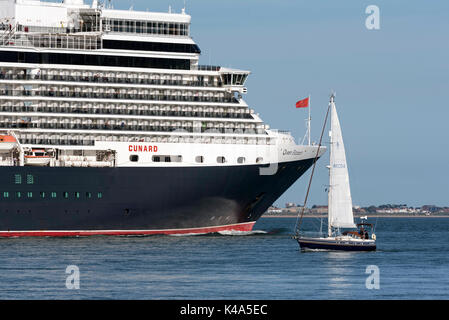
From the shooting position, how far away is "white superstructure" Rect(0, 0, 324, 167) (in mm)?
66250

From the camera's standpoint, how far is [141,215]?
217 ft

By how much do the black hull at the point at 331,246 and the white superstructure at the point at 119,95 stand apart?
13571 millimetres

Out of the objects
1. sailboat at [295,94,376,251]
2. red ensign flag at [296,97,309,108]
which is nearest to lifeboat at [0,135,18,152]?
red ensign flag at [296,97,309,108]

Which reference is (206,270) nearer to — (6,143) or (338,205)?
(338,205)

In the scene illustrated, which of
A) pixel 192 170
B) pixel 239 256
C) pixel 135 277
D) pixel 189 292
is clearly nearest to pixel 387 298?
pixel 189 292

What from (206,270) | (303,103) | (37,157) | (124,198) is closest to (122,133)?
(124,198)

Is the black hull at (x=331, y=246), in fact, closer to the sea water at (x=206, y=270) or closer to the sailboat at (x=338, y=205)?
the sailboat at (x=338, y=205)

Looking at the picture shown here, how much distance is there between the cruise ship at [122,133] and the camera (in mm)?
64750

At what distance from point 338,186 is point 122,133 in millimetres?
18645

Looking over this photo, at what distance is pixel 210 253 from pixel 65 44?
21933mm

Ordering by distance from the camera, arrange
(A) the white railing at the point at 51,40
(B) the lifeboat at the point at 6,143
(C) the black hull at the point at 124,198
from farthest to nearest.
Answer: (A) the white railing at the point at 51,40 → (B) the lifeboat at the point at 6,143 → (C) the black hull at the point at 124,198

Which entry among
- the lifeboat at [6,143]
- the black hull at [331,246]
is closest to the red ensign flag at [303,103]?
the black hull at [331,246]

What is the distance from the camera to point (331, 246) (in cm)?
5431

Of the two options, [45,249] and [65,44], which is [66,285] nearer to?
[45,249]
